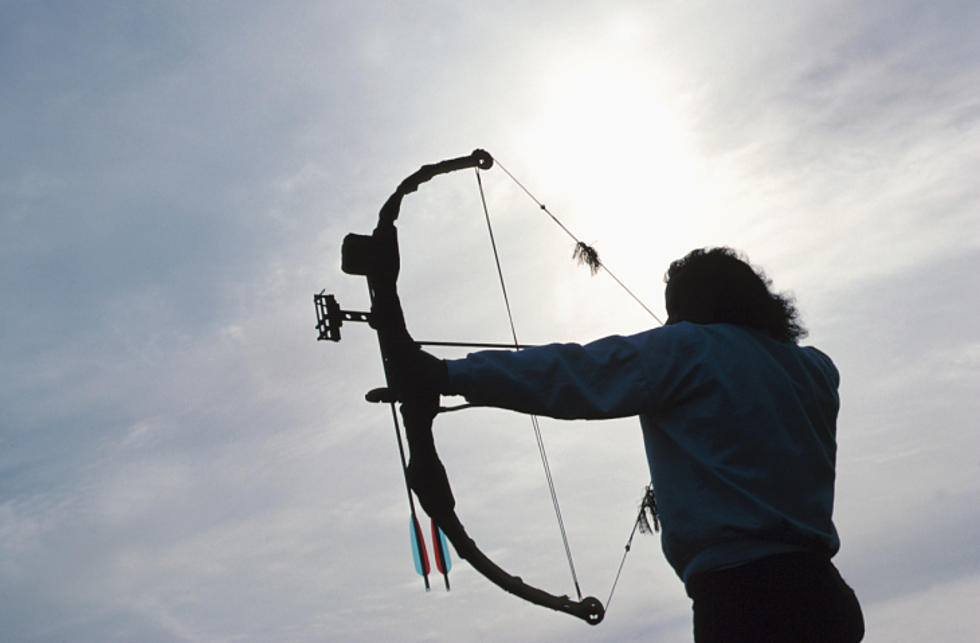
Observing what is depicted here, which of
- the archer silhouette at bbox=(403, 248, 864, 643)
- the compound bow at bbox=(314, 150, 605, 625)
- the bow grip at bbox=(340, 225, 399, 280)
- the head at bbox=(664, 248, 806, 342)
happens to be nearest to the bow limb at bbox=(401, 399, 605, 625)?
the compound bow at bbox=(314, 150, 605, 625)

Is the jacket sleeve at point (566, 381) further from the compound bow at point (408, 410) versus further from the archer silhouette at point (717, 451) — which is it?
the compound bow at point (408, 410)

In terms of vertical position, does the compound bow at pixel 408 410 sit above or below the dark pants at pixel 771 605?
above

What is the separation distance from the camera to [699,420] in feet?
5.54

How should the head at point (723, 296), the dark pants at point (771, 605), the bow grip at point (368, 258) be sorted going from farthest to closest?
the bow grip at point (368, 258), the head at point (723, 296), the dark pants at point (771, 605)

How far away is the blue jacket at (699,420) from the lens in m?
1.62

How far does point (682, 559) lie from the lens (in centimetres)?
169

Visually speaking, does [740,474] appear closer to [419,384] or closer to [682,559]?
[682,559]

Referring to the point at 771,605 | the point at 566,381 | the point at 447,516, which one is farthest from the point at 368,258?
the point at 771,605

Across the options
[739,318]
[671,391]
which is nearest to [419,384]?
[671,391]

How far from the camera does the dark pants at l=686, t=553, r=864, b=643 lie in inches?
61.3

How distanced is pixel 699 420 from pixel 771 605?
1.24ft

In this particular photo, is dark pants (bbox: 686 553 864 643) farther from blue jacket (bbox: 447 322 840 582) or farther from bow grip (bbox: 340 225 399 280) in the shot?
bow grip (bbox: 340 225 399 280)

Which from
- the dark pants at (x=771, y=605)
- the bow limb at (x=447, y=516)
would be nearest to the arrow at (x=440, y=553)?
the bow limb at (x=447, y=516)

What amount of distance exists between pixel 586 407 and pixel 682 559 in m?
0.38
